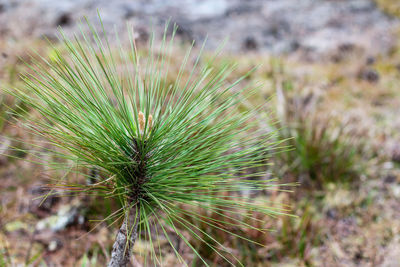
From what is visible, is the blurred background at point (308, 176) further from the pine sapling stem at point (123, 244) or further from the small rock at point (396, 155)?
the pine sapling stem at point (123, 244)

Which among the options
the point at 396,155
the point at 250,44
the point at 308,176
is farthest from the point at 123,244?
the point at 250,44

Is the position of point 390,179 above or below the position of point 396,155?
below

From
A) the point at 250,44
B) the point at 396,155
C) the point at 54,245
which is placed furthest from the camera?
the point at 250,44

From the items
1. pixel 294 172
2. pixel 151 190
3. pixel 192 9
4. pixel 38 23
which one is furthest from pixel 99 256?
pixel 192 9

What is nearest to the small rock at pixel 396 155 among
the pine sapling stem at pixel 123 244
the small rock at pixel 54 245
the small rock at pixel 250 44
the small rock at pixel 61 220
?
Answer: the pine sapling stem at pixel 123 244

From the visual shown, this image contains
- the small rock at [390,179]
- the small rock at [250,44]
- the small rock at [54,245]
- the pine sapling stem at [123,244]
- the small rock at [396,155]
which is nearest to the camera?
the pine sapling stem at [123,244]

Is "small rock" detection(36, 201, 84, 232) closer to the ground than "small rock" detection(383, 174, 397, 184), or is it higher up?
higher up

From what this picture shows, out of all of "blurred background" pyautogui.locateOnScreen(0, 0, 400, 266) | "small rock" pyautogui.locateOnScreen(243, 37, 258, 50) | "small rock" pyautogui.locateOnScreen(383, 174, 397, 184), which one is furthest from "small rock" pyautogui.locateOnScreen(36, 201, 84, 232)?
"small rock" pyautogui.locateOnScreen(243, 37, 258, 50)

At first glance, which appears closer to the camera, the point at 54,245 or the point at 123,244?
the point at 123,244

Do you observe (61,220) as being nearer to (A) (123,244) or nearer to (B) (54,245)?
(B) (54,245)

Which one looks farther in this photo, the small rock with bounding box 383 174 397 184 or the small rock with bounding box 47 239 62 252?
the small rock with bounding box 383 174 397 184

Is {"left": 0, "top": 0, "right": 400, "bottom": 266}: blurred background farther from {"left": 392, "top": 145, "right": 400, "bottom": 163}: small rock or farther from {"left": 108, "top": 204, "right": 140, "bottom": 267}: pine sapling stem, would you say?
{"left": 108, "top": 204, "right": 140, "bottom": 267}: pine sapling stem

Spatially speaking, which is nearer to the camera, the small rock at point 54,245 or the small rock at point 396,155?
the small rock at point 54,245
